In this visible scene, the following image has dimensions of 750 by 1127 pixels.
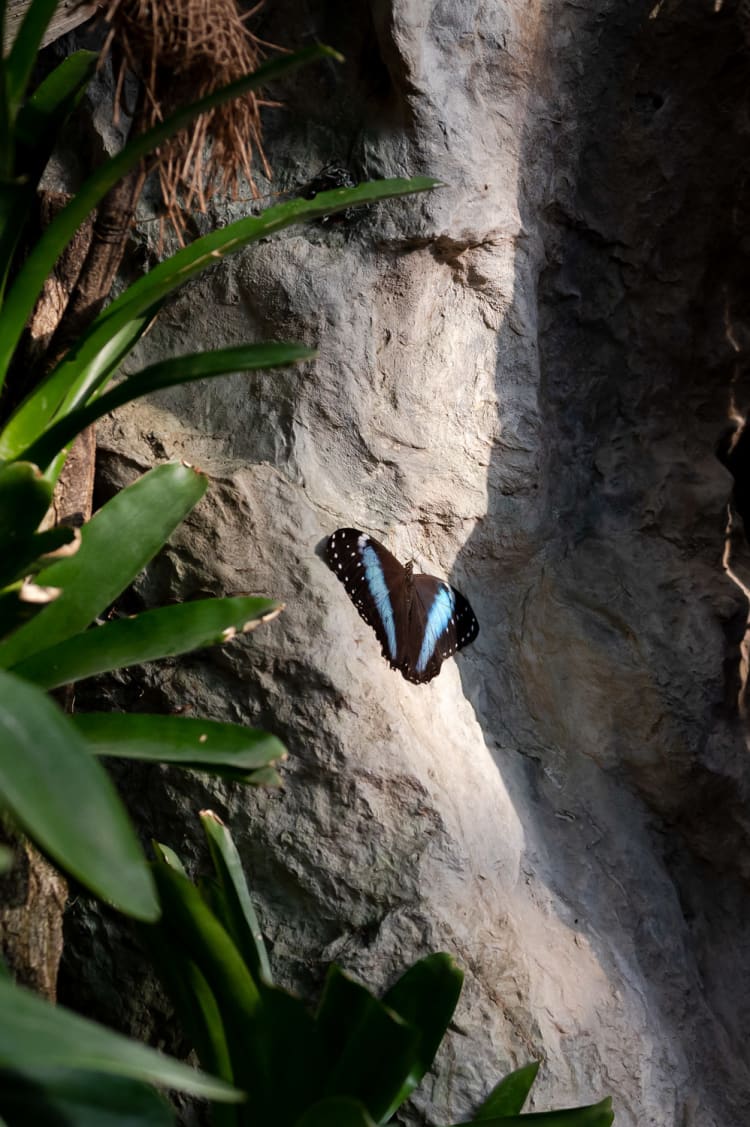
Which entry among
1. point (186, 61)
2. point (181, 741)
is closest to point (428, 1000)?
point (181, 741)

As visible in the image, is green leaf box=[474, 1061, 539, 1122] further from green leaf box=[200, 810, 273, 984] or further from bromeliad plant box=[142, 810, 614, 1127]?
green leaf box=[200, 810, 273, 984]

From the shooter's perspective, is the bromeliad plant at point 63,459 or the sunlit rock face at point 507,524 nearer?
the bromeliad plant at point 63,459

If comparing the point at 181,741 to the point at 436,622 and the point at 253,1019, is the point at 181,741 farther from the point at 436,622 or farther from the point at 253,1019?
the point at 436,622

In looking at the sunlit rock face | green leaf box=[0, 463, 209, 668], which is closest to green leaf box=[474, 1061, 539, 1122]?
the sunlit rock face

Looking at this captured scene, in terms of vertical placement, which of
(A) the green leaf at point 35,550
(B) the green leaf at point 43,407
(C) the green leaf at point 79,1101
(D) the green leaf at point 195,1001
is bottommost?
(D) the green leaf at point 195,1001

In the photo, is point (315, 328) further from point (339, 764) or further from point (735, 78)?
point (735, 78)


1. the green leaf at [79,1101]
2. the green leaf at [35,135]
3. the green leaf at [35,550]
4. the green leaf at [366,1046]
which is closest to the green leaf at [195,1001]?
the green leaf at [366,1046]

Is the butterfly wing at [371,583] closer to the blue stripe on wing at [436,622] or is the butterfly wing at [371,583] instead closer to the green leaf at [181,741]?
the blue stripe on wing at [436,622]
